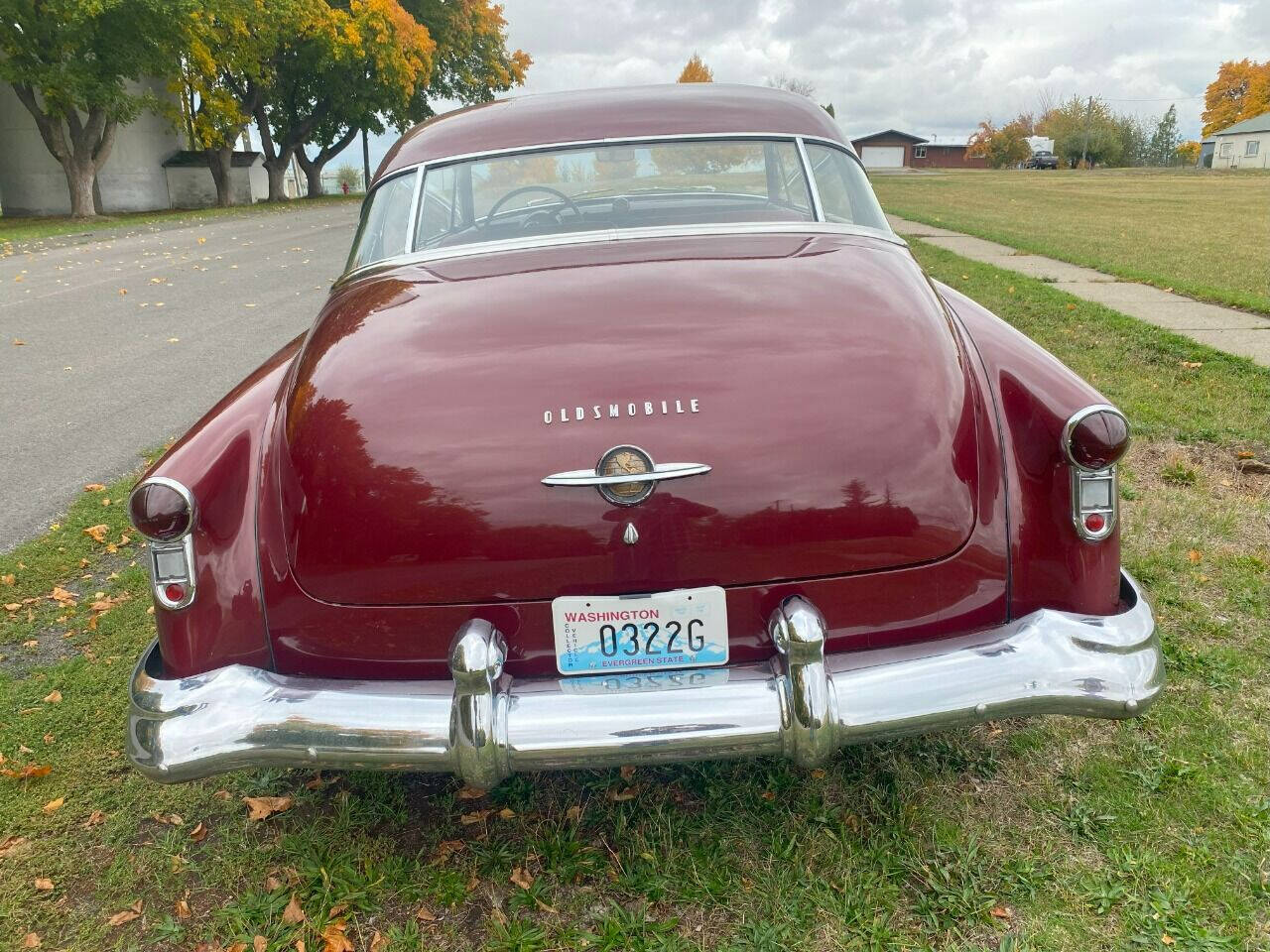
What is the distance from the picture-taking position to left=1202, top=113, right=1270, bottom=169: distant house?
212ft

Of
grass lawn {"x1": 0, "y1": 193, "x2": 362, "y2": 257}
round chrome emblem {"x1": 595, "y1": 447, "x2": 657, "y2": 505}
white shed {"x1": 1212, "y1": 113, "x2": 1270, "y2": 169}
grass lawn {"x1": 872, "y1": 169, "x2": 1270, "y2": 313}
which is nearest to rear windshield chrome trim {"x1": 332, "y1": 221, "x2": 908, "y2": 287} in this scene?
round chrome emblem {"x1": 595, "y1": 447, "x2": 657, "y2": 505}

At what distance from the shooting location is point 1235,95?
82250mm

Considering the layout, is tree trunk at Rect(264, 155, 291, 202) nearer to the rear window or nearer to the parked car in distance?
the rear window

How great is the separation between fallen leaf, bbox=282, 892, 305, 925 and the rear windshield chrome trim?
5.70 feet

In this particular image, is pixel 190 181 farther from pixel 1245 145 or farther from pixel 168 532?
pixel 1245 145

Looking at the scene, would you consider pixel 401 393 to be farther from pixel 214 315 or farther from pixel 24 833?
pixel 214 315

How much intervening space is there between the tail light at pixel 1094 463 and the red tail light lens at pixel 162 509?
1.97 meters

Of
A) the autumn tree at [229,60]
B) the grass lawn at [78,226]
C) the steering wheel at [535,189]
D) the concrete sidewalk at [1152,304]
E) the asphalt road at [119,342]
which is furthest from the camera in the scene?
the autumn tree at [229,60]

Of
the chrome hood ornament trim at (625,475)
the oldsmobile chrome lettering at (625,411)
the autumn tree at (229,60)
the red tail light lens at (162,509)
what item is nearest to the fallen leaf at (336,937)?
the red tail light lens at (162,509)

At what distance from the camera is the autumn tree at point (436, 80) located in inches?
1385

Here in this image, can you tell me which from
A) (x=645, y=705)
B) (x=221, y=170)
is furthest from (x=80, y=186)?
→ (x=645, y=705)

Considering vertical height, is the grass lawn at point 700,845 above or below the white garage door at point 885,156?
below

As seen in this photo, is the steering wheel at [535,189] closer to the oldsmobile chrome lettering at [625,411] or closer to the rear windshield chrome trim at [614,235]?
the rear windshield chrome trim at [614,235]

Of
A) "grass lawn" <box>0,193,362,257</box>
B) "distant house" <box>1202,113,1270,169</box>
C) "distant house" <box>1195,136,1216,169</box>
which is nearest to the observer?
"grass lawn" <box>0,193,362,257</box>
